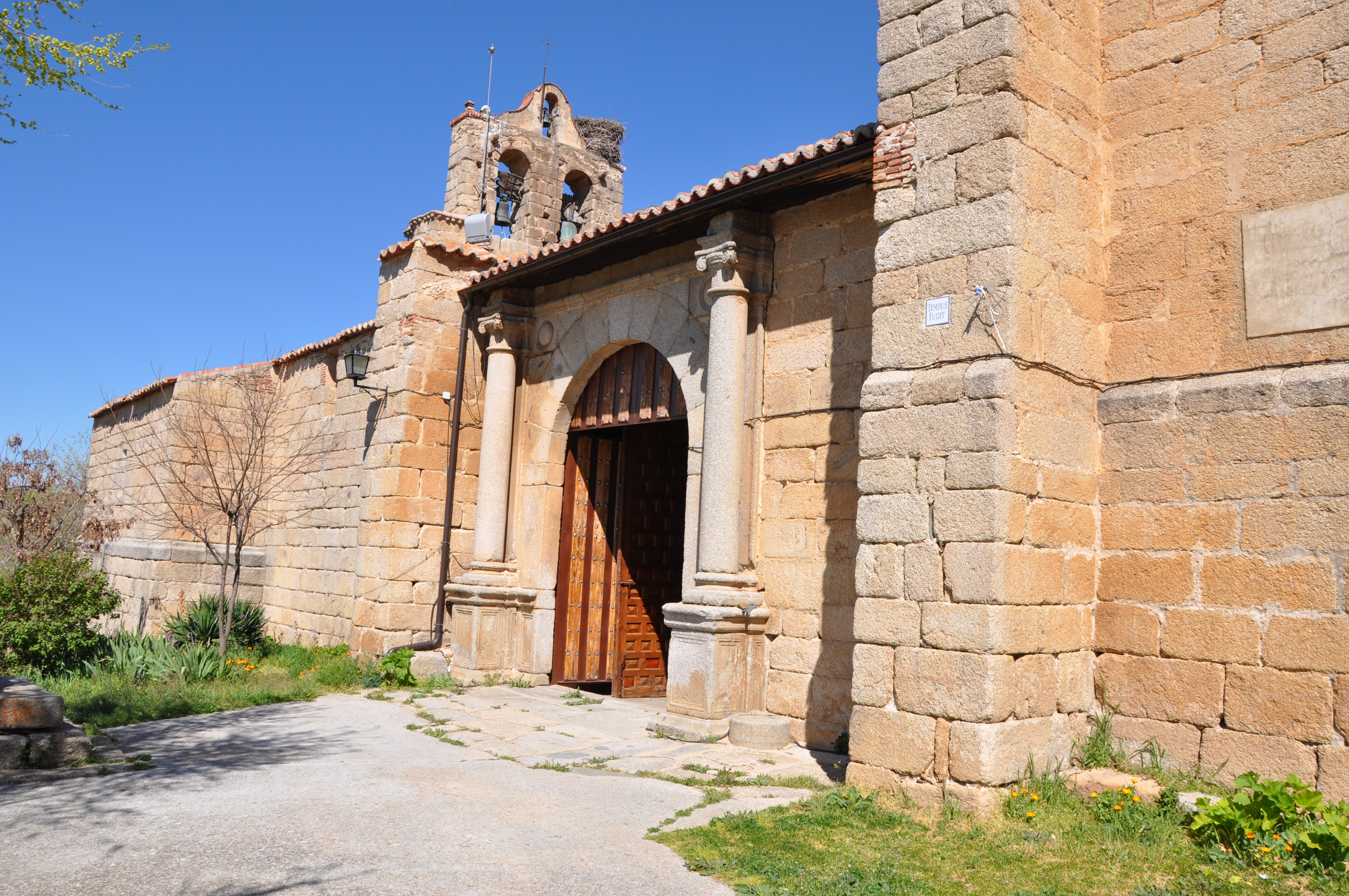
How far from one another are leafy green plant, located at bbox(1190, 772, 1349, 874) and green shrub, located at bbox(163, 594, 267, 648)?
9286 millimetres

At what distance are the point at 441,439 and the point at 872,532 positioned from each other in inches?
241

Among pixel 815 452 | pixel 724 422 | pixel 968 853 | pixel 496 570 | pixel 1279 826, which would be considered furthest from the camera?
pixel 496 570

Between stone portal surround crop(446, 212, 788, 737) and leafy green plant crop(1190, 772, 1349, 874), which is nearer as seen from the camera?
leafy green plant crop(1190, 772, 1349, 874)

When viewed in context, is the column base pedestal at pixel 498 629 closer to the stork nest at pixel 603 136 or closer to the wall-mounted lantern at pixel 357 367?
the wall-mounted lantern at pixel 357 367

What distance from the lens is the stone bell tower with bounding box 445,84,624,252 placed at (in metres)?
12.7

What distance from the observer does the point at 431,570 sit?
394 inches

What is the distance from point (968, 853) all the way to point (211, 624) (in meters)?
8.69

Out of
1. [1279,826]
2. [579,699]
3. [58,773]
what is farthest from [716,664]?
[58,773]

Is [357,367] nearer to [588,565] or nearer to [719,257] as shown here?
[588,565]

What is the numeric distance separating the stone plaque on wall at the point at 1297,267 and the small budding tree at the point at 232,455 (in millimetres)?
10256

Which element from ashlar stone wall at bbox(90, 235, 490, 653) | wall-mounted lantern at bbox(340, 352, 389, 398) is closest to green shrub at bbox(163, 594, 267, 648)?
ashlar stone wall at bbox(90, 235, 490, 653)

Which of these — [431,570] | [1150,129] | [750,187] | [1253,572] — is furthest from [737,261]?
[431,570]

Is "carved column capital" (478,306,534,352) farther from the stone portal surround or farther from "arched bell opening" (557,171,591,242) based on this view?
"arched bell opening" (557,171,591,242)

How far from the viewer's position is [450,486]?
10016 millimetres
